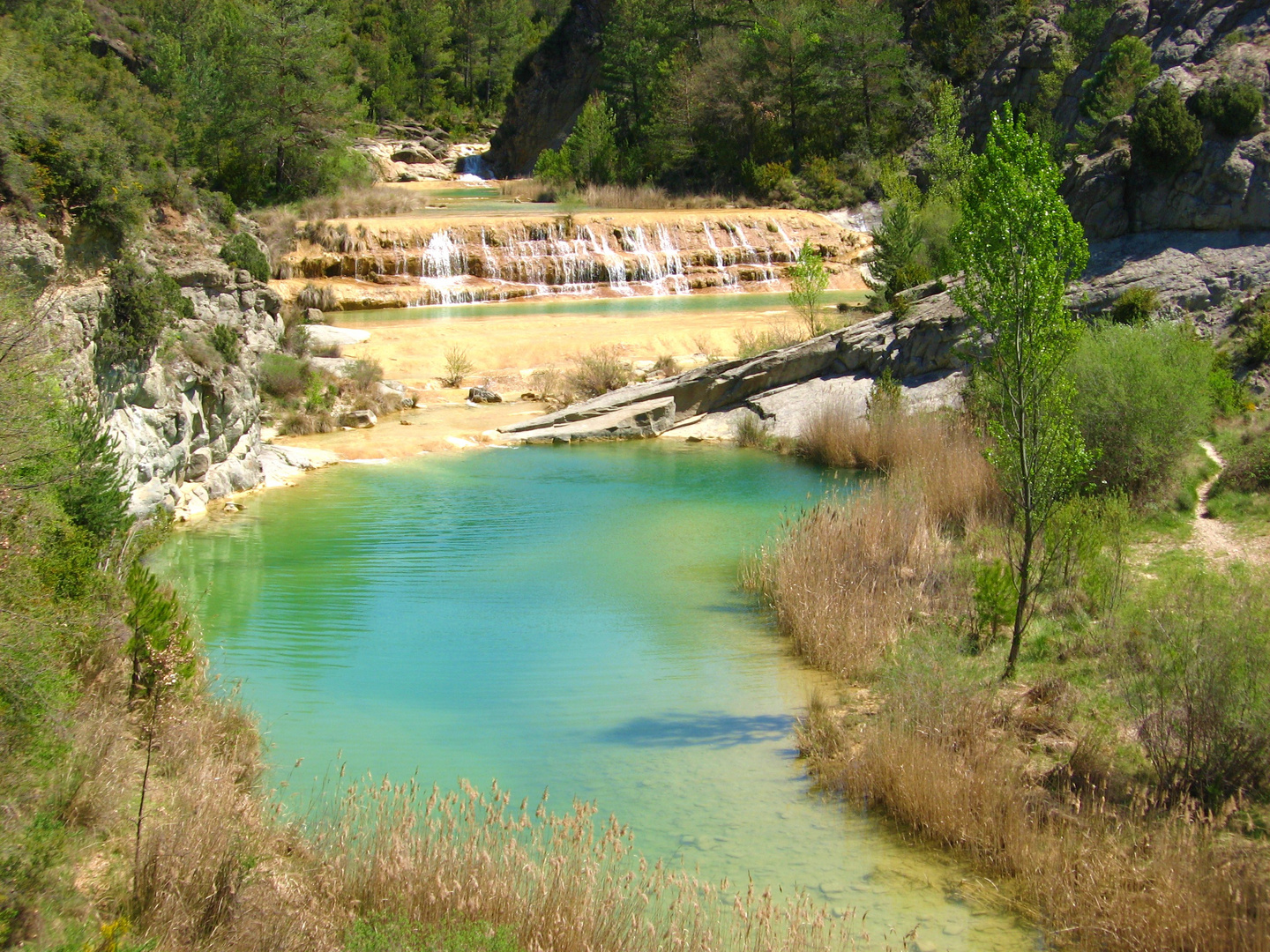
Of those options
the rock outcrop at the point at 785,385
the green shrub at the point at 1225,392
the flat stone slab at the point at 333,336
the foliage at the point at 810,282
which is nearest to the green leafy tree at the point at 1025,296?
the green shrub at the point at 1225,392

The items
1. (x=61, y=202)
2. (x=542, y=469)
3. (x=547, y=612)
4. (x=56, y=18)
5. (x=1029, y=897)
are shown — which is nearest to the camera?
(x=1029, y=897)

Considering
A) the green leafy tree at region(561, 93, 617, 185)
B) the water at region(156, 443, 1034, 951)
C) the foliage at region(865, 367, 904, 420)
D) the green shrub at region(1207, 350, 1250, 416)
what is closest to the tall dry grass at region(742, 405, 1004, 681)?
the water at region(156, 443, 1034, 951)

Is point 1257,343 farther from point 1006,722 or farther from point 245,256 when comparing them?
point 245,256

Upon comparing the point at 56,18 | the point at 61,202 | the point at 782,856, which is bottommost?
the point at 782,856

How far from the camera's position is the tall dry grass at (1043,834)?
5105mm

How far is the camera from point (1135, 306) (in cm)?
1563

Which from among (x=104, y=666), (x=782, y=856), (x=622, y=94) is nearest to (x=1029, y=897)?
(x=782, y=856)

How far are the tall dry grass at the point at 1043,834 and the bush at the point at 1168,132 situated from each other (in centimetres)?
1304

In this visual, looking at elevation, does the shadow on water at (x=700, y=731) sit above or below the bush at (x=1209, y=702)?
below

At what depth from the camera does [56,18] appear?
4419 cm

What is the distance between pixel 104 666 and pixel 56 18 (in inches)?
1860

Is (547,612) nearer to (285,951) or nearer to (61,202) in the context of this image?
(285,951)

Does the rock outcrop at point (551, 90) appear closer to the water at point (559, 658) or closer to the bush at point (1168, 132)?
the bush at point (1168, 132)

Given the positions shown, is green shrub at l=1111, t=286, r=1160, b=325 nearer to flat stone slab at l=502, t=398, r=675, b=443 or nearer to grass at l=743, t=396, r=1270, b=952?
grass at l=743, t=396, r=1270, b=952
